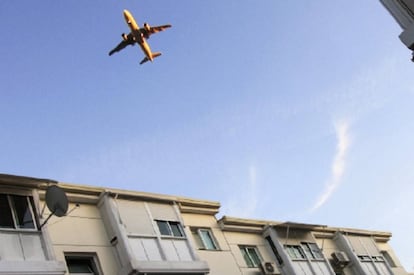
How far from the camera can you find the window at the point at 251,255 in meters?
23.3

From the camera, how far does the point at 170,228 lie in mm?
20484

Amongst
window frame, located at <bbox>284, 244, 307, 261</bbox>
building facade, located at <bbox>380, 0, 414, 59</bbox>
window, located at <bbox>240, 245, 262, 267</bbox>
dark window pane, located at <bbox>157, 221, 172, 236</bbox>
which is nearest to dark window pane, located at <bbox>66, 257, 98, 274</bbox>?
dark window pane, located at <bbox>157, 221, 172, 236</bbox>

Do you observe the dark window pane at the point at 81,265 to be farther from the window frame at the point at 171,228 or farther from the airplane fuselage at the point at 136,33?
the airplane fuselage at the point at 136,33

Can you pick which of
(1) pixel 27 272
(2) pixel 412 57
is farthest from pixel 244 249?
(2) pixel 412 57

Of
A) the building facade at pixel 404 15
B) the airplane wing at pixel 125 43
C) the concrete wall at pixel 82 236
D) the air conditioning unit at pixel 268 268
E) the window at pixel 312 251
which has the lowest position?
the building facade at pixel 404 15

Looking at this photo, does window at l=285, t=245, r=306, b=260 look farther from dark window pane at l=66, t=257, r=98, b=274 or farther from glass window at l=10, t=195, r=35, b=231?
glass window at l=10, t=195, r=35, b=231

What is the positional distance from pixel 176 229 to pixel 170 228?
0.35 metres

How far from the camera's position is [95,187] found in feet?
63.6

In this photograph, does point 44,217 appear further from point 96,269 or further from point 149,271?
point 149,271

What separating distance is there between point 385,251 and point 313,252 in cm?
871

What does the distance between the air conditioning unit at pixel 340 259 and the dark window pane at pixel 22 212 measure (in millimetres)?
16837

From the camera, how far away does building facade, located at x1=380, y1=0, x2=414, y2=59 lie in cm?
750

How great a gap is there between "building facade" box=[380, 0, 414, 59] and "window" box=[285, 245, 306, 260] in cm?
1846

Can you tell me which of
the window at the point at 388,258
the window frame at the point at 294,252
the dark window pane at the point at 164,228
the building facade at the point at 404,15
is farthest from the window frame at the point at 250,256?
the building facade at the point at 404,15
